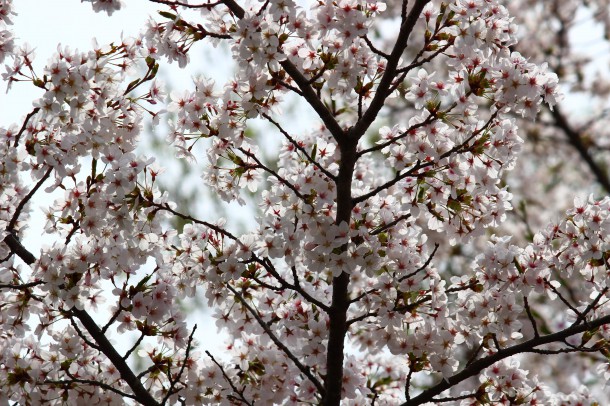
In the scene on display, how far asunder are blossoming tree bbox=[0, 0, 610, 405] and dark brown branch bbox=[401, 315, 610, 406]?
1 centimetres

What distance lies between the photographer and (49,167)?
14.4 feet

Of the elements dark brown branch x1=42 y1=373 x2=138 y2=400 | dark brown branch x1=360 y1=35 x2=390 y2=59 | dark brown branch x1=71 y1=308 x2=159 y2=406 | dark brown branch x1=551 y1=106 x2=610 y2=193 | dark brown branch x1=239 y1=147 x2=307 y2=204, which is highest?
dark brown branch x1=551 y1=106 x2=610 y2=193

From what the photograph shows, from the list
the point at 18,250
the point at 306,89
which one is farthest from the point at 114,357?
the point at 306,89

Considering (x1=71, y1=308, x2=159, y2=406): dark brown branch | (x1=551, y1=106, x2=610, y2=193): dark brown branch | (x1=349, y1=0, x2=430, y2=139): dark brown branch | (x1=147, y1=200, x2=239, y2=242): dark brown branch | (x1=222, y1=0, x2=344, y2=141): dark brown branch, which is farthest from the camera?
(x1=551, y1=106, x2=610, y2=193): dark brown branch

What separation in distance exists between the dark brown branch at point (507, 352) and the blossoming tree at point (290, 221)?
0.01m

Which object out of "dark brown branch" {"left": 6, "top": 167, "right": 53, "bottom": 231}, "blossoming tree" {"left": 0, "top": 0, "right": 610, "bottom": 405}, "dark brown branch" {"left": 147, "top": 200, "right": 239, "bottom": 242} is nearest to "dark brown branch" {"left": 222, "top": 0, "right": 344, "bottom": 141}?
"blossoming tree" {"left": 0, "top": 0, "right": 610, "bottom": 405}

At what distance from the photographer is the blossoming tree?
4254 millimetres

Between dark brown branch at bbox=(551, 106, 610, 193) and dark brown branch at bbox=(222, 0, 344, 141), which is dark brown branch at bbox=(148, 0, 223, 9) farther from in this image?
dark brown branch at bbox=(551, 106, 610, 193)

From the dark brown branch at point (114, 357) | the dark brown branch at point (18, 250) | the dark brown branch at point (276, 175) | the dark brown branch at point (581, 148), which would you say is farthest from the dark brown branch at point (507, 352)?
the dark brown branch at point (581, 148)

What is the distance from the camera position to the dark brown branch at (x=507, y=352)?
4191 mm

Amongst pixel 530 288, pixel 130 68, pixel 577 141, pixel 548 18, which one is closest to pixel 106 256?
pixel 130 68

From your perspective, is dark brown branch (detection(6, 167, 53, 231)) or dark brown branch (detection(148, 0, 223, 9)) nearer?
dark brown branch (detection(148, 0, 223, 9))

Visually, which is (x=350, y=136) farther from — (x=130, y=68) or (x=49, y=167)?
(x=49, y=167)

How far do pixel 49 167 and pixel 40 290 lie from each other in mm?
749
